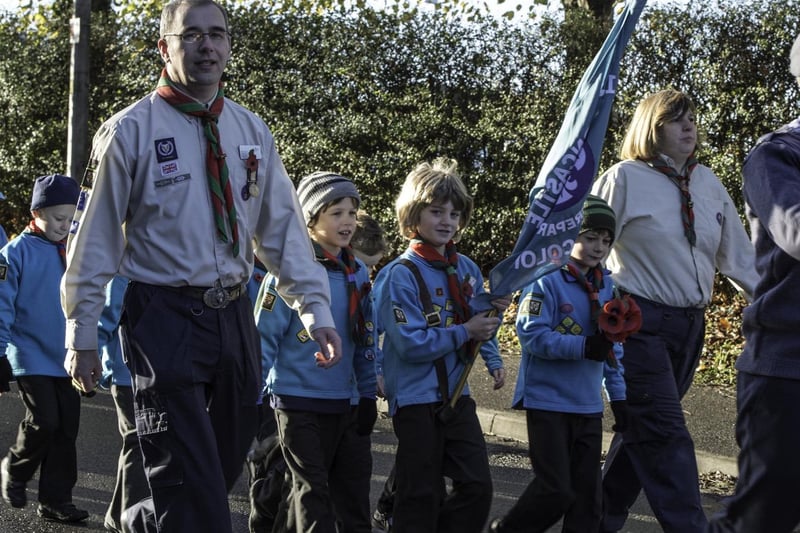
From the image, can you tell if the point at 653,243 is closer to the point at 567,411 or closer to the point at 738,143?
the point at 567,411

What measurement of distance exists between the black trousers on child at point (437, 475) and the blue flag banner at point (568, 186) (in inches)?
25.8

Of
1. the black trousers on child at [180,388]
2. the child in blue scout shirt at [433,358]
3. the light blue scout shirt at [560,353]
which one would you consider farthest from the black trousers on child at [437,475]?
the black trousers on child at [180,388]

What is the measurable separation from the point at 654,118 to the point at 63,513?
3563 mm

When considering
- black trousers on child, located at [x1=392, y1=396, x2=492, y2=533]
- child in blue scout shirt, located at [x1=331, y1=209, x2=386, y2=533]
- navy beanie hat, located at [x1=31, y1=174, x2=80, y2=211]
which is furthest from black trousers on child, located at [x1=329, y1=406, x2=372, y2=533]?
navy beanie hat, located at [x1=31, y1=174, x2=80, y2=211]

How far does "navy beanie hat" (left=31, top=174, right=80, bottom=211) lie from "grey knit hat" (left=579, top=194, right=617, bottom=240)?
9.53 feet

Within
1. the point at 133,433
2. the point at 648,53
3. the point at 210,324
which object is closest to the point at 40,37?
the point at 648,53

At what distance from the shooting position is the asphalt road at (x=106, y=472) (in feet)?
20.2

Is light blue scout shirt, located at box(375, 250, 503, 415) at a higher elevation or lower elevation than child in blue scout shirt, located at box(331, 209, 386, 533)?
higher

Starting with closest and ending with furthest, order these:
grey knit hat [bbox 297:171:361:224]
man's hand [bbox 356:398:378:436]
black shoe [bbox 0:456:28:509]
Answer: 1. man's hand [bbox 356:398:378:436]
2. grey knit hat [bbox 297:171:361:224]
3. black shoe [bbox 0:456:28:509]

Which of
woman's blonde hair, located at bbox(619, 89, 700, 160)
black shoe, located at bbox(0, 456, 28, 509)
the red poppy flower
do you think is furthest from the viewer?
black shoe, located at bbox(0, 456, 28, 509)

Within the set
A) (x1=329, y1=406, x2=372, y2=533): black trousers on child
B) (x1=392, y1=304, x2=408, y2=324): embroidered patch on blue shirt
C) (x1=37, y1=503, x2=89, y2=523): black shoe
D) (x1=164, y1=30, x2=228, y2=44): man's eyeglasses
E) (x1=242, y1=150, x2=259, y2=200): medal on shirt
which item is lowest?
(x1=37, y1=503, x2=89, y2=523): black shoe

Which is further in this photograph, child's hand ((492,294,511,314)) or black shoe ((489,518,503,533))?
black shoe ((489,518,503,533))

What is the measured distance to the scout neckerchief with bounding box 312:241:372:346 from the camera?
539 cm

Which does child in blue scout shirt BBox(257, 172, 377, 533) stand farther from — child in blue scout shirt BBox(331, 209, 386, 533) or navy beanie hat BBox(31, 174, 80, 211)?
navy beanie hat BBox(31, 174, 80, 211)
